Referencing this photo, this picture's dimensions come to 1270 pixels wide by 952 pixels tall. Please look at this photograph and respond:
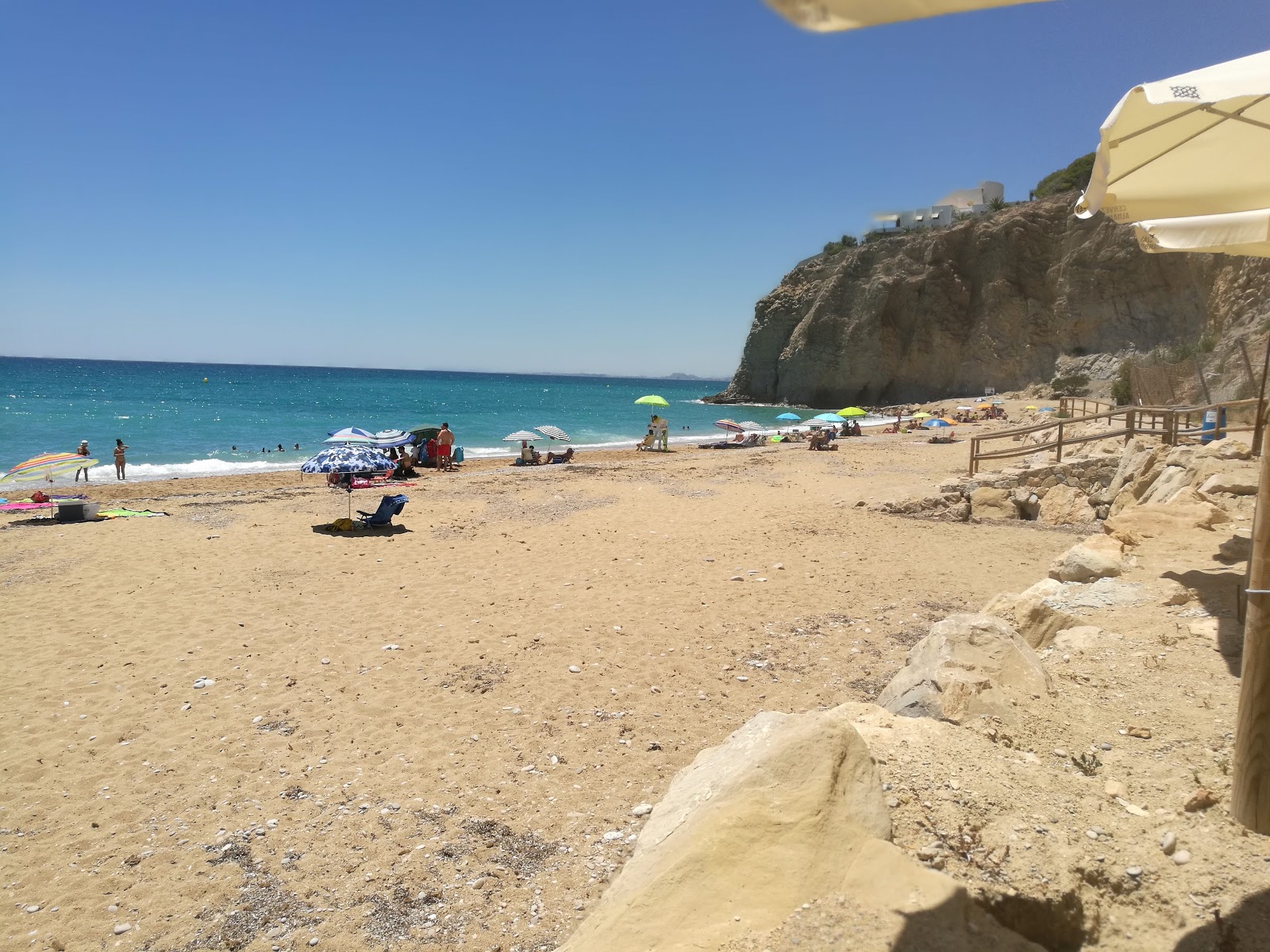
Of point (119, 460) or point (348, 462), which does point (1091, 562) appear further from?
point (119, 460)

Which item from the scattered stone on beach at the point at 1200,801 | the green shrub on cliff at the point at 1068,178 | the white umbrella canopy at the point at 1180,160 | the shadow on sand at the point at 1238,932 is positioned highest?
the green shrub on cliff at the point at 1068,178

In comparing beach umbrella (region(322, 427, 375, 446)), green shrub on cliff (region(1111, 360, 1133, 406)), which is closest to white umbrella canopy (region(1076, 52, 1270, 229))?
beach umbrella (region(322, 427, 375, 446))

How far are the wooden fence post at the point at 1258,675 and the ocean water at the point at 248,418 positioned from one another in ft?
84.2

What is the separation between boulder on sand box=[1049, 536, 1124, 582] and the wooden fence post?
3.89 metres

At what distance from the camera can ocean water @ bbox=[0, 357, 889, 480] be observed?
27984 millimetres

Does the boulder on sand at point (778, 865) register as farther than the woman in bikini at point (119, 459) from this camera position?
No

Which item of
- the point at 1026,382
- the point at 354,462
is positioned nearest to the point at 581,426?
the point at 1026,382

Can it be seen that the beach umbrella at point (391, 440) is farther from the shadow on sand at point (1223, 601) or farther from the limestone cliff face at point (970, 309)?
the limestone cliff face at point (970, 309)

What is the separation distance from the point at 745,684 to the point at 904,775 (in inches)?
116

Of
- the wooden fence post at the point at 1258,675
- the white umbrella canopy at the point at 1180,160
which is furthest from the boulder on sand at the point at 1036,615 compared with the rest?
the white umbrella canopy at the point at 1180,160

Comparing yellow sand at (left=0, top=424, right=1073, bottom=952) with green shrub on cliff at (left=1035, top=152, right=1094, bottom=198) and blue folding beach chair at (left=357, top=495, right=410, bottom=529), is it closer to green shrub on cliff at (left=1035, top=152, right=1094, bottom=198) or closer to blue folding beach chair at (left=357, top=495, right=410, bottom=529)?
blue folding beach chair at (left=357, top=495, right=410, bottom=529)

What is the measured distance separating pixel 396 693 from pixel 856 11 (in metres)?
5.51

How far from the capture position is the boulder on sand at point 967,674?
3.85 m

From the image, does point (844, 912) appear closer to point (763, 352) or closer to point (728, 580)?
point (728, 580)
